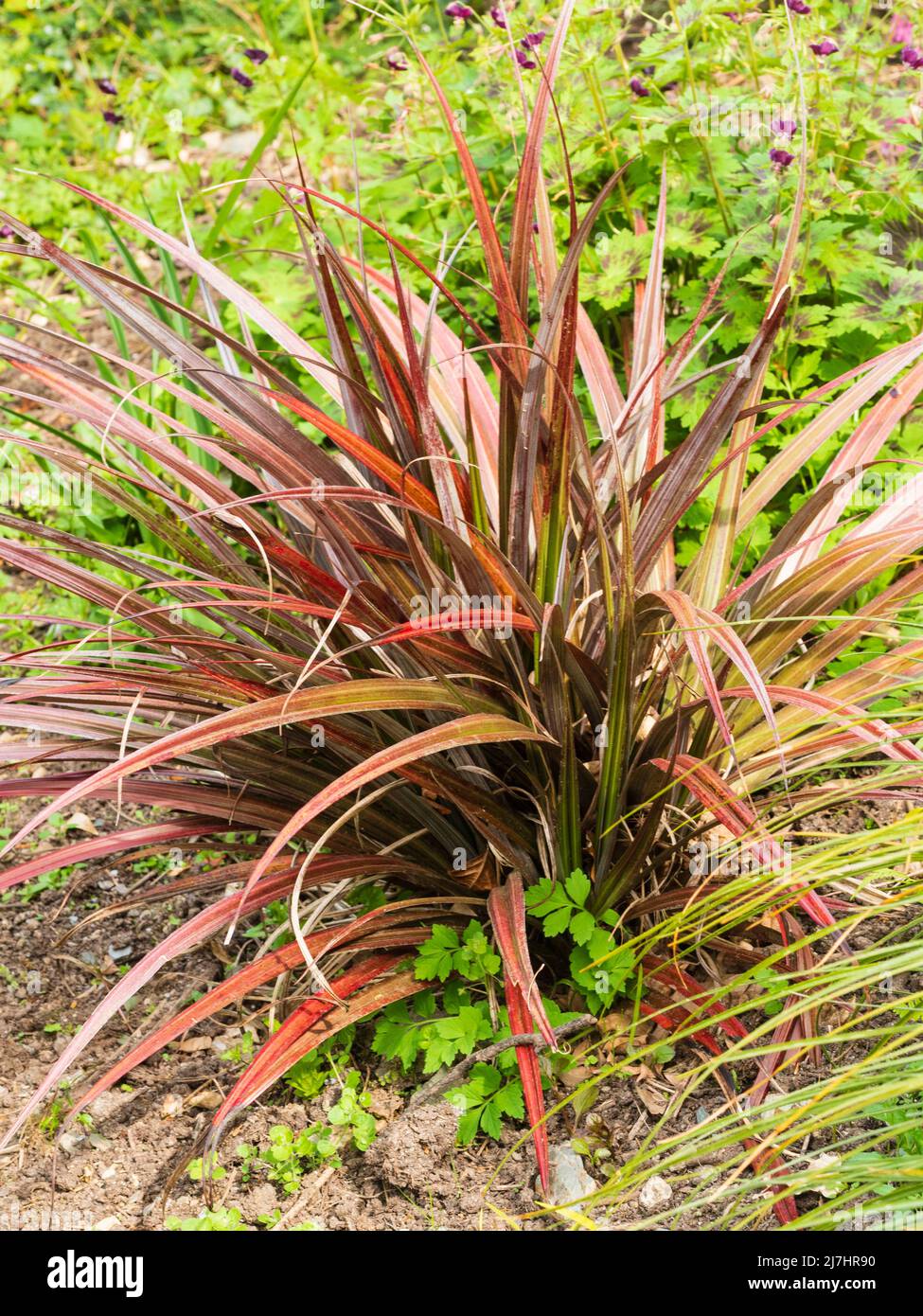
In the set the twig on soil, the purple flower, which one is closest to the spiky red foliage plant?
the twig on soil

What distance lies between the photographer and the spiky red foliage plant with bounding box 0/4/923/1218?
1.60 metres

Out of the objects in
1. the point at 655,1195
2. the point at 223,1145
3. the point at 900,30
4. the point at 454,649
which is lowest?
the point at 655,1195

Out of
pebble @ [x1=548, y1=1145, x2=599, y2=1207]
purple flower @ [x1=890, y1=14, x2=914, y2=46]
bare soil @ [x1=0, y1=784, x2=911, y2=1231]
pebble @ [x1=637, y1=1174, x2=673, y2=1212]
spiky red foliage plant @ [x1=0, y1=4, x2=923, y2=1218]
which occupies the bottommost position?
pebble @ [x1=637, y1=1174, x2=673, y2=1212]

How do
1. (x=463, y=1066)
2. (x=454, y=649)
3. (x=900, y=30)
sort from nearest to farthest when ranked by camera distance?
(x=454, y=649), (x=463, y=1066), (x=900, y=30)

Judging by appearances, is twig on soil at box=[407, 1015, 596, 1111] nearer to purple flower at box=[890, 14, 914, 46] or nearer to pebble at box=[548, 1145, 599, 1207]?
pebble at box=[548, 1145, 599, 1207]

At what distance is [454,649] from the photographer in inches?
64.5

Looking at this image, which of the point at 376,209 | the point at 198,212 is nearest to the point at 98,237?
the point at 198,212

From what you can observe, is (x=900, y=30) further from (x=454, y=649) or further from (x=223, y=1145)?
(x=223, y=1145)

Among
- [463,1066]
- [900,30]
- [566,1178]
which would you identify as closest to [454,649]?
[463,1066]

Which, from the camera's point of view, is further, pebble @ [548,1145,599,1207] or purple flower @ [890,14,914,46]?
purple flower @ [890,14,914,46]

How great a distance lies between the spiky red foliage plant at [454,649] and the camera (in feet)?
5.25

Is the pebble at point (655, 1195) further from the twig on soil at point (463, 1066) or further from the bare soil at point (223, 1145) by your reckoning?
the twig on soil at point (463, 1066)

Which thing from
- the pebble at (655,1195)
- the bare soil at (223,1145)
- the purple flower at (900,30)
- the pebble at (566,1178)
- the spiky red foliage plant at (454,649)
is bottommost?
the pebble at (655,1195)

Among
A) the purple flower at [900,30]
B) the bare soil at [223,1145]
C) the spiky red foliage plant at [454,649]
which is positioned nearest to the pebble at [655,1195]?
the bare soil at [223,1145]
